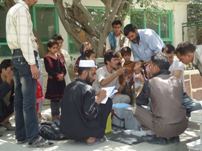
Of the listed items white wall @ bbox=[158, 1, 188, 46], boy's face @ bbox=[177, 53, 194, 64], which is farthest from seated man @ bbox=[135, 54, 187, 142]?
white wall @ bbox=[158, 1, 188, 46]

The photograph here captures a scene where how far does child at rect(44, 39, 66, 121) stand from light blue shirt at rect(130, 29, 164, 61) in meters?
1.21

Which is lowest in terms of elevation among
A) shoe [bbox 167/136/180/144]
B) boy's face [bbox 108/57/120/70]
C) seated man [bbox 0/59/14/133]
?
shoe [bbox 167/136/180/144]

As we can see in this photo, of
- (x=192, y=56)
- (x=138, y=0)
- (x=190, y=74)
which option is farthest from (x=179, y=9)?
→ (x=192, y=56)

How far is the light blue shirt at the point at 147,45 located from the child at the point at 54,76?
1206 millimetres

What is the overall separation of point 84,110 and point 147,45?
2.00 m

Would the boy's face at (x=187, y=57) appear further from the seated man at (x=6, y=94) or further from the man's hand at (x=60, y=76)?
the seated man at (x=6, y=94)

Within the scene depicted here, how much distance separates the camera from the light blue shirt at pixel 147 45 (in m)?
6.22

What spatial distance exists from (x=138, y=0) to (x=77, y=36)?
196 centimetres

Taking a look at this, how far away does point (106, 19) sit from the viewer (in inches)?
332

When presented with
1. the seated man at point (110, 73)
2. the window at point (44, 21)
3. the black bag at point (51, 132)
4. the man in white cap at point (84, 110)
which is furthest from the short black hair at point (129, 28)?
the window at point (44, 21)

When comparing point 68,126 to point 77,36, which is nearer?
point 68,126

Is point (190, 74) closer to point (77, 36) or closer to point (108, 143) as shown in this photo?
point (77, 36)

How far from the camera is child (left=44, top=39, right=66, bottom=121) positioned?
616 centimetres

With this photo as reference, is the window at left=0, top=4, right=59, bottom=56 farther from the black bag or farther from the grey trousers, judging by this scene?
the grey trousers
